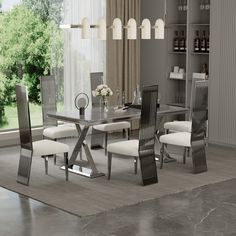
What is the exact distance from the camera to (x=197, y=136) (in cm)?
698

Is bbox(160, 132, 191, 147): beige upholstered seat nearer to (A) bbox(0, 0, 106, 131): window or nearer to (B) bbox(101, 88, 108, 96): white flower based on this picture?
(B) bbox(101, 88, 108, 96): white flower

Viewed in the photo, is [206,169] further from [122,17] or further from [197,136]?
[122,17]

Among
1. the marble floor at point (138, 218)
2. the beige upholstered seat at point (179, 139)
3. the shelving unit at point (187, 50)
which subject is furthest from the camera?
the shelving unit at point (187, 50)

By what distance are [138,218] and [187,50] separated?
14.2 feet

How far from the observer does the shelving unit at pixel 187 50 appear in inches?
358

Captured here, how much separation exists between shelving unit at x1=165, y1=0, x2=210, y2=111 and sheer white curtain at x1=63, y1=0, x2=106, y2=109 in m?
1.06

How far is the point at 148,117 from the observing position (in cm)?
637

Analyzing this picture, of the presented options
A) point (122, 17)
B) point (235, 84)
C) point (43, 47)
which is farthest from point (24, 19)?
point (235, 84)

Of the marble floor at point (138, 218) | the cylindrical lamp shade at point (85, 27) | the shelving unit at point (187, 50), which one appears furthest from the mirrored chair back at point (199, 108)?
the shelving unit at point (187, 50)

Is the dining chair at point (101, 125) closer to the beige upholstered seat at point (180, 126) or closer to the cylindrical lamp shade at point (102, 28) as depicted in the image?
the beige upholstered seat at point (180, 126)

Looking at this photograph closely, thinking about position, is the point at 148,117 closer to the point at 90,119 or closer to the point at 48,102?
the point at 90,119

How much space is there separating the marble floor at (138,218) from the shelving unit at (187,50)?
11.4 feet

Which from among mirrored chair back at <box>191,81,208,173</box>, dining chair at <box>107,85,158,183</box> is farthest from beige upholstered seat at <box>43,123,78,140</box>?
mirrored chair back at <box>191,81,208,173</box>

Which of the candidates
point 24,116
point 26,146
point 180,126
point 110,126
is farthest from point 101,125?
point 24,116
